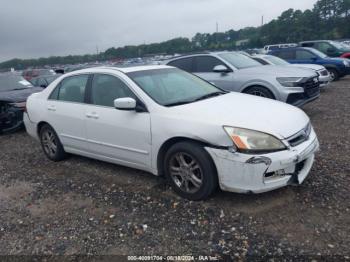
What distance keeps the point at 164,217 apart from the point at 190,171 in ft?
1.91

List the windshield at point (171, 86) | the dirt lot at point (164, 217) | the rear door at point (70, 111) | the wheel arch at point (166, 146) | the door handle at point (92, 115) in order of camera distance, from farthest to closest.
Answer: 1. the rear door at point (70, 111)
2. the door handle at point (92, 115)
3. the windshield at point (171, 86)
4. the wheel arch at point (166, 146)
5. the dirt lot at point (164, 217)

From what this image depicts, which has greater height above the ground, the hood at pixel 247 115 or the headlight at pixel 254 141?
the hood at pixel 247 115

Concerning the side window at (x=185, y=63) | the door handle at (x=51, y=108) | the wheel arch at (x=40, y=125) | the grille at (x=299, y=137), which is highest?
the side window at (x=185, y=63)

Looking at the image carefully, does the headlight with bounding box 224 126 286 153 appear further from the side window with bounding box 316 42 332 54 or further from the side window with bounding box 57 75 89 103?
the side window with bounding box 316 42 332 54

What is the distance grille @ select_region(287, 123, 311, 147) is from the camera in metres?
3.68

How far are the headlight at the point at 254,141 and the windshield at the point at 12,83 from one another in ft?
25.3

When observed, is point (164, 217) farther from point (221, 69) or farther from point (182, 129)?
point (221, 69)

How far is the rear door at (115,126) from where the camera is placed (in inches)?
168

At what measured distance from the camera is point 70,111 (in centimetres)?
523

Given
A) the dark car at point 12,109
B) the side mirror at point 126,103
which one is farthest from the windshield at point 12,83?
the side mirror at point 126,103

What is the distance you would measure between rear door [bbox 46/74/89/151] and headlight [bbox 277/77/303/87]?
4.33 m

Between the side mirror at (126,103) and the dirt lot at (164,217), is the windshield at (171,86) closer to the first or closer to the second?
the side mirror at (126,103)

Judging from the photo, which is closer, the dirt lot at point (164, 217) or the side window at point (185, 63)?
the dirt lot at point (164, 217)

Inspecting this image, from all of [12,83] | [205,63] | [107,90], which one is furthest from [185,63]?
[12,83]
